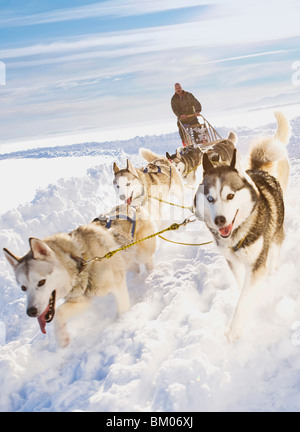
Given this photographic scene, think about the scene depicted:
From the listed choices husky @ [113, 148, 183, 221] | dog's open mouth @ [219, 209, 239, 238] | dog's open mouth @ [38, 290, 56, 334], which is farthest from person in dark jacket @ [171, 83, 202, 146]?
dog's open mouth @ [38, 290, 56, 334]

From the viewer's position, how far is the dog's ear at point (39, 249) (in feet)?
7.64

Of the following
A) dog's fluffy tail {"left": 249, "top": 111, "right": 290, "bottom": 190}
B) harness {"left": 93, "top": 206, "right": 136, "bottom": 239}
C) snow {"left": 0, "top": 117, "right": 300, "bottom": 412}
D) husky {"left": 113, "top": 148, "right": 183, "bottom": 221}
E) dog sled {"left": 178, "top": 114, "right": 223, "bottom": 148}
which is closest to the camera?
snow {"left": 0, "top": 117, "right": 300, "bottom": 412}

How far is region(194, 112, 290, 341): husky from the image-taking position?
7.17 feet

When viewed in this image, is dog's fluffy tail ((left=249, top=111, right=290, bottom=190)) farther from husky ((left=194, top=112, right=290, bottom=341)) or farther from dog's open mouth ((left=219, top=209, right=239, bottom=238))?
dog's open mouth ((left=219, top=209, right=239, bottom=238))

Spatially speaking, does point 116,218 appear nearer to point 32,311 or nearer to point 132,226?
point 132,226

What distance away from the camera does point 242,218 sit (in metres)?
2.28

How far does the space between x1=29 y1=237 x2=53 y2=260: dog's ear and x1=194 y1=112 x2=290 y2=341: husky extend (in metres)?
1.13

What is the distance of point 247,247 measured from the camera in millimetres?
2326

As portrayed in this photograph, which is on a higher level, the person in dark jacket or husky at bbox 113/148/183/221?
the person in dark jacket

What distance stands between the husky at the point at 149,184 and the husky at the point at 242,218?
8.03ft

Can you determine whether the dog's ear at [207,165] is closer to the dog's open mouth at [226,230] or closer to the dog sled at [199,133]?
the dog's open mouth at [226,230]

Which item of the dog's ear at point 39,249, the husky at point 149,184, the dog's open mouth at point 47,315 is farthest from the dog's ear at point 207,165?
the husky at point 149,184
